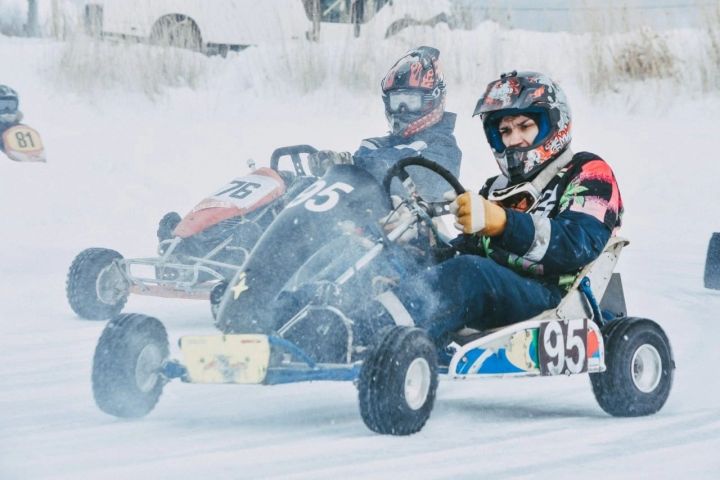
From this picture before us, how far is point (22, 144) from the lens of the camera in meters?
11.0

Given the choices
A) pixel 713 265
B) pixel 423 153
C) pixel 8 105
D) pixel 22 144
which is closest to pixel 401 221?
pixel 423 153

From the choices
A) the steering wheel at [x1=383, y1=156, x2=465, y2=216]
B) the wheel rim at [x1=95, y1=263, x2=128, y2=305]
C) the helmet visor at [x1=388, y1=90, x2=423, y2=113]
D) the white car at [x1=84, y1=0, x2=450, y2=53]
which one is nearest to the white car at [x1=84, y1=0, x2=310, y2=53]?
the white car at [x1=84, y1=0, x2=450, y2=53]

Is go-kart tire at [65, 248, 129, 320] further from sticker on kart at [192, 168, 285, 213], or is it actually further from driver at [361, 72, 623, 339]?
driver at [361, 72, 623, 339]

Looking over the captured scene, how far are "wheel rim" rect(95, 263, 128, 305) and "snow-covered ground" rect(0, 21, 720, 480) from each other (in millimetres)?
285

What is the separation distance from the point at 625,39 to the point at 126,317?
31.7 ft

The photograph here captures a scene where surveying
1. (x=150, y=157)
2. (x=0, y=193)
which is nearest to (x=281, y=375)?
(x=0, y=193)

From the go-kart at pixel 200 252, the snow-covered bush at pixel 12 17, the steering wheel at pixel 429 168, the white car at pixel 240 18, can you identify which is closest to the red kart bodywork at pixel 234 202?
the go-kart at pixel 200 252

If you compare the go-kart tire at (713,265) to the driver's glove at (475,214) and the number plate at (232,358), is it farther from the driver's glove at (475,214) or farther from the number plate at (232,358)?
the number plate at (232,358)

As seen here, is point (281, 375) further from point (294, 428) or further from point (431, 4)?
point (431, 4)

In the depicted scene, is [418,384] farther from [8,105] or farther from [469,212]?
[8,105]

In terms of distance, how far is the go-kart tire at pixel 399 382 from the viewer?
405cm

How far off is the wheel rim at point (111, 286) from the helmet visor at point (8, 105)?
381cm

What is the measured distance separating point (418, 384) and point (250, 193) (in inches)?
132

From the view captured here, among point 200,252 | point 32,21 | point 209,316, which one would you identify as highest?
point 32,21
